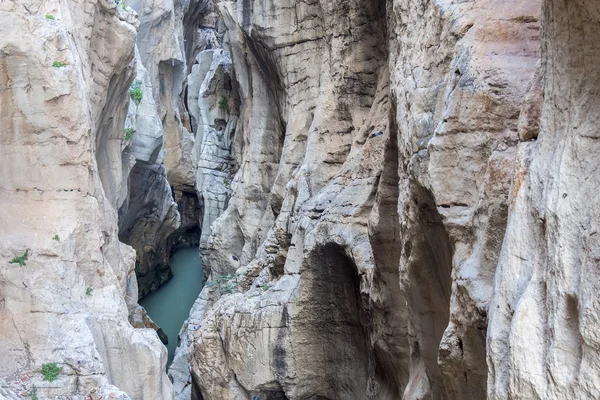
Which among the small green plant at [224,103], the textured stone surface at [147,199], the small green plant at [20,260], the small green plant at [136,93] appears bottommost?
the small green plant at [20,260]

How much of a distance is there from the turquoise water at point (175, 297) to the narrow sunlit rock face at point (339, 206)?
3.21 m

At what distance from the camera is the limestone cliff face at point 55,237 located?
8.64 m

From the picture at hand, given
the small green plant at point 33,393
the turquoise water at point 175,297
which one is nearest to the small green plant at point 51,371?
the small green plant at point 33,393

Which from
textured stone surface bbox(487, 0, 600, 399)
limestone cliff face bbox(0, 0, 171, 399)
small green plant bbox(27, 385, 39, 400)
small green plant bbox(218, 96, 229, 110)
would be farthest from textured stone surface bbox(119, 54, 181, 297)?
textured stone surface bbox(487, 0, 600, 399)

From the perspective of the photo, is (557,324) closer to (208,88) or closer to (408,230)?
(408,230)

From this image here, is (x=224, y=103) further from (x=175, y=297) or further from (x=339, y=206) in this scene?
(x=339, y=206)

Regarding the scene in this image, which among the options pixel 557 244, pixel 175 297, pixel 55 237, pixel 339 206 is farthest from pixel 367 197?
pixel 175 297

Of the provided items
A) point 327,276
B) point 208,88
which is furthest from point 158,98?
point 327,276

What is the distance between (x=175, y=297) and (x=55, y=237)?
13.8 m

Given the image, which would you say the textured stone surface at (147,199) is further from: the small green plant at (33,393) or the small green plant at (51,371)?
the small green plant at (33,393)

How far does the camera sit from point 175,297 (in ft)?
74.3

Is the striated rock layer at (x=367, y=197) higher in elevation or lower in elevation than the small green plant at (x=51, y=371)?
higher

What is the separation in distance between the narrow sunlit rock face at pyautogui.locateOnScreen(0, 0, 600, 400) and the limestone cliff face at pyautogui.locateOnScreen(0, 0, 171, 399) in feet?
0.10

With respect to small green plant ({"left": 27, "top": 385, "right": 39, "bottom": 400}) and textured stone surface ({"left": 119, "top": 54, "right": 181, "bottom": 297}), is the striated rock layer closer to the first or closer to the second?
textured stone surface ({"left": 119, "top": 54, "right": 181, "bottom": 297})
